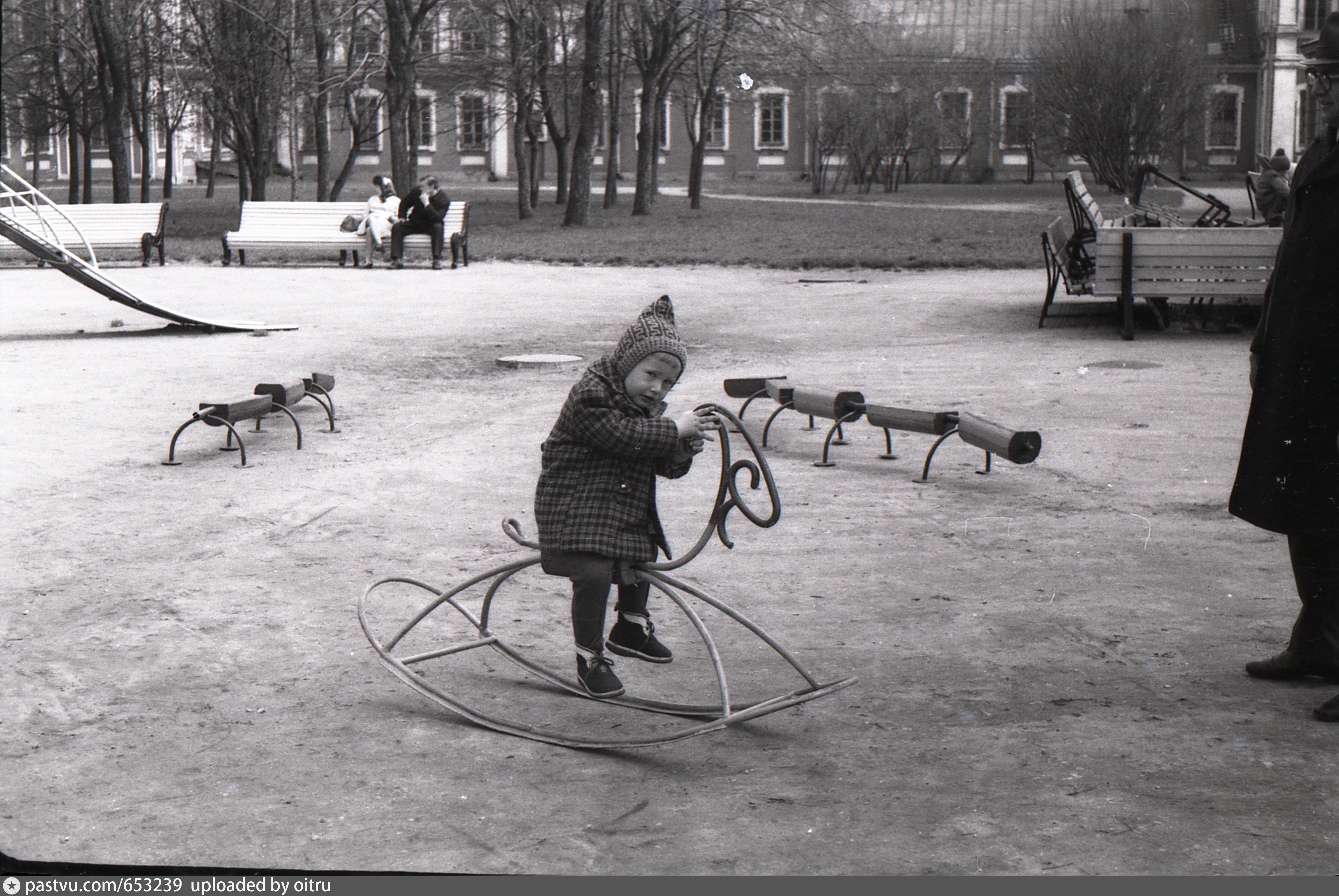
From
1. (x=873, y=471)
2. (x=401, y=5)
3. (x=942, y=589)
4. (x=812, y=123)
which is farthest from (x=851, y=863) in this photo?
(x=812, y=123)

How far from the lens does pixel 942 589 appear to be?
5648 mm

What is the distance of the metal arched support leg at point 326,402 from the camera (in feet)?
29.4

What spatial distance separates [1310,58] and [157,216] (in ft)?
68.7

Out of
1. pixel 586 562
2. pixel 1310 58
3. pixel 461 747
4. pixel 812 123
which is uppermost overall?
pixel 812 123

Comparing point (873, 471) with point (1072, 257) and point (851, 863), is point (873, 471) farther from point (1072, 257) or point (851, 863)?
point (1072, 257)

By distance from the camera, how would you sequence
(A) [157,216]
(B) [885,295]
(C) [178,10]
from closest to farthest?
A: (B) [885,295]
(A) [157,216]
(C) [178,10]

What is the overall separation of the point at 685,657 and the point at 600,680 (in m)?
0.57

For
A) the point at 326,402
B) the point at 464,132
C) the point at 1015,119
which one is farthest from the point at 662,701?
the point at 464,132

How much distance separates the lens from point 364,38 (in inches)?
1588

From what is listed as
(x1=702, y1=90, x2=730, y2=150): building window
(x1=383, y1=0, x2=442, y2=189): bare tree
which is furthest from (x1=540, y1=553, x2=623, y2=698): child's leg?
(x1=702, y1=90, x2=730, y2=150): building window

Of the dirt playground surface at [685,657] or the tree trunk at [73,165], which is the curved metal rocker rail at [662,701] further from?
the tree trunk at [73,165]

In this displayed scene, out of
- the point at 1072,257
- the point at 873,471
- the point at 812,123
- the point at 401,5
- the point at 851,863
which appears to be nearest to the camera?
the point at 851,863

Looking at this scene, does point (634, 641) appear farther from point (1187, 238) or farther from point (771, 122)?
point (771, 122)

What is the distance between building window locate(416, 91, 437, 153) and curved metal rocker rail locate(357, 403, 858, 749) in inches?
2013
